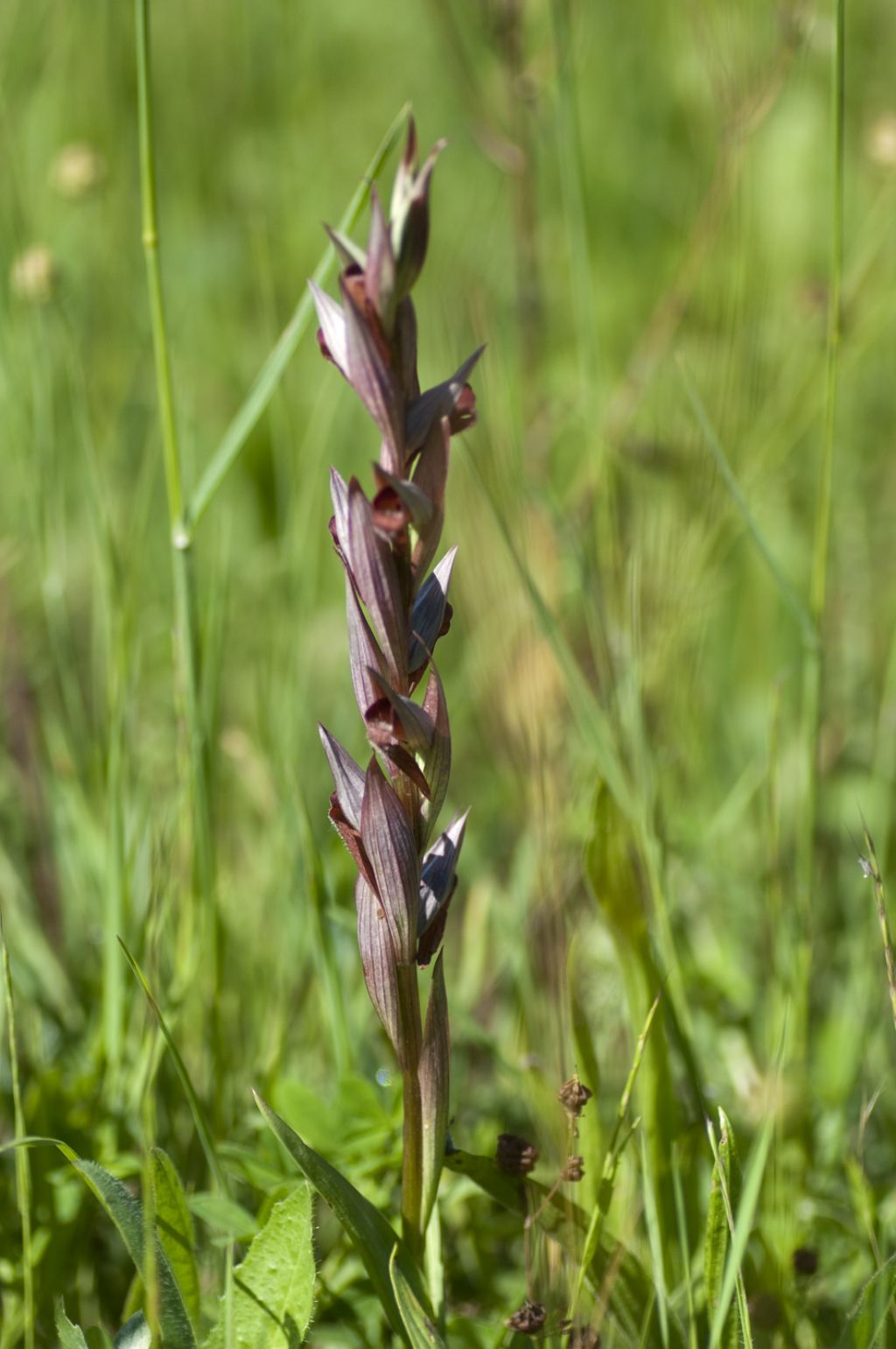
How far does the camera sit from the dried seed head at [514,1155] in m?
0.98

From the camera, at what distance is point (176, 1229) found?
3.29 ft

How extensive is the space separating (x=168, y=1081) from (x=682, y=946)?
637 millimetres

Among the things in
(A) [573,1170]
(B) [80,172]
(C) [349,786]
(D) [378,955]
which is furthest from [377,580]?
(B) [80,172]

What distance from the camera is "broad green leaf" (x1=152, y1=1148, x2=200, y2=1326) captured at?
1.00 metres

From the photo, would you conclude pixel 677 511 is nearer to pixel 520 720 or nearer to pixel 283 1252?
pixel 520 720

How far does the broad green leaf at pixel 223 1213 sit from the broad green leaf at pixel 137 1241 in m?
0.11

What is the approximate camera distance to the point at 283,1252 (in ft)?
3.10

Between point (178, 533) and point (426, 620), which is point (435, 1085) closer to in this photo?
point (426, 620)

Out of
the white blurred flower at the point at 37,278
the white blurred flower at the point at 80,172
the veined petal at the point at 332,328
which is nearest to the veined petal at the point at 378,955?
the veined petal at the point at 332,328

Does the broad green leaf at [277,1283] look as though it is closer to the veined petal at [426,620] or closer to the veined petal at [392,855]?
the veined petal at [392,855]

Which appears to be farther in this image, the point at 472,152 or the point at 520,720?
the point at 472,152

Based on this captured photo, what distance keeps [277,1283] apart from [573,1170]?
0.24 meters

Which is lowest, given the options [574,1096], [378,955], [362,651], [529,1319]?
[529,1319]

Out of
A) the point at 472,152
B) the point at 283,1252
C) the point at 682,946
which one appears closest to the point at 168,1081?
the point at 283,1252
